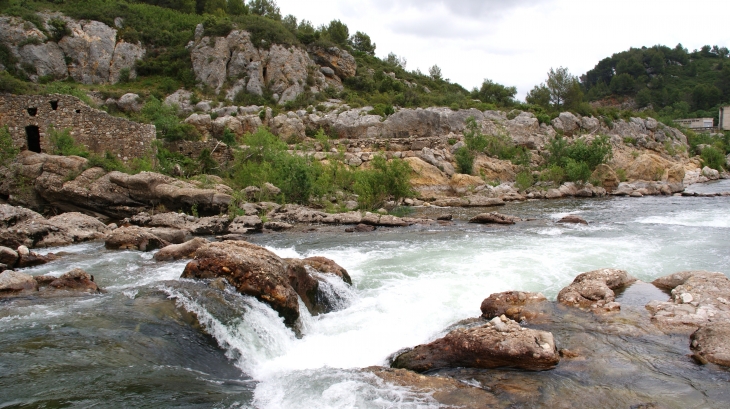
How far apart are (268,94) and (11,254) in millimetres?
35685

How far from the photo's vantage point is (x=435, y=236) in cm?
1634

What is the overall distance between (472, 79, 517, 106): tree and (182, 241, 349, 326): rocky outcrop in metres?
48.2

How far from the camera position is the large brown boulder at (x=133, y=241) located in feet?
44.1

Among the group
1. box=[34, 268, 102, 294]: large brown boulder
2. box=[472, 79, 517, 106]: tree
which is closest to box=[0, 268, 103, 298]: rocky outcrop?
box=[34, 268, 102, 294]: large brown boulder

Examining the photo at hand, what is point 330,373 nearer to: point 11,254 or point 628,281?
point 628,281

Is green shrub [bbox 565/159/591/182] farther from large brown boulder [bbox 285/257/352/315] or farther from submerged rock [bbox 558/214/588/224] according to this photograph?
large brown boulder [bbox 285/257/352/315]

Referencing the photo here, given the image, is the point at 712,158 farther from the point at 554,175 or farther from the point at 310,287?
the point at 310,287

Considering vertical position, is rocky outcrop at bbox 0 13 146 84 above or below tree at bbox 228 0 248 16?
below

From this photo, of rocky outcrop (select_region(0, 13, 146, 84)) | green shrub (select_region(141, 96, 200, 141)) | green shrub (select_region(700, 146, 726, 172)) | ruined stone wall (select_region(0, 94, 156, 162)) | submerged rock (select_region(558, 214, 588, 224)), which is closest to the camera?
submerged rock (select_region(558, 214, 588, 224))

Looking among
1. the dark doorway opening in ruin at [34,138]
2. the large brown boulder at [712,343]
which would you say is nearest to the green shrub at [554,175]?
the large brown boulder at [712,343]

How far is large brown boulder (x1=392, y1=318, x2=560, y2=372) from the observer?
593 cm

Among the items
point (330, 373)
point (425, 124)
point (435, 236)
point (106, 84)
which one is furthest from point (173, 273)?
point (106, 84)

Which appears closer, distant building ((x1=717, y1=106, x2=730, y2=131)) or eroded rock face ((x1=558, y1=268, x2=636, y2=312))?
eroded rock face ((x1=558, y1=268, x2=636, y2=312))

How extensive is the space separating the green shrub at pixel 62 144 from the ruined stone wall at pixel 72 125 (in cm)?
25
